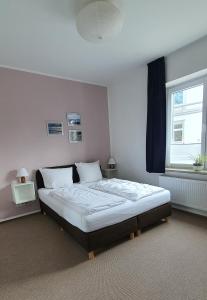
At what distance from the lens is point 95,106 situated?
423 centimetres

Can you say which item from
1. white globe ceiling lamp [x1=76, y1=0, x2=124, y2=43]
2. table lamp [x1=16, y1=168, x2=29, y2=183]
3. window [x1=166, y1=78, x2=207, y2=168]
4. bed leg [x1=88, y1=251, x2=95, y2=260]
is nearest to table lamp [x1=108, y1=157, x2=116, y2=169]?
window [x1=166, y1=78, x2=207, y2=168]

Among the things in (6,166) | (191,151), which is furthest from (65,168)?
(191,151)

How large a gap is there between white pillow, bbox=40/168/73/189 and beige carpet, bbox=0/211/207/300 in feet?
2.99

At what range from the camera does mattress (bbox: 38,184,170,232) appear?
1930mm

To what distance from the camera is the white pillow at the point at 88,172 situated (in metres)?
3.65

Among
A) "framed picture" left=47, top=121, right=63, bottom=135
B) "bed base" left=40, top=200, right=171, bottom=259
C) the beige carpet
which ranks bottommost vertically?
the beige carpet

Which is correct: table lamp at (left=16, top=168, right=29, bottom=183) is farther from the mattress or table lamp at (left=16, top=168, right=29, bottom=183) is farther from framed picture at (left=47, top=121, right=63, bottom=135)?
framed picture at (left=47, top=121, right=63, bottom=135)

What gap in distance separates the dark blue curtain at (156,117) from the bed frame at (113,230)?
35.9 inches

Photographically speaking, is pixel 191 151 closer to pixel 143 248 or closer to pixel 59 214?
pixel 143 248

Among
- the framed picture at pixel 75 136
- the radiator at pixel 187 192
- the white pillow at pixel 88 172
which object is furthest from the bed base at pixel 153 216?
the framed picture at pixel 75 136

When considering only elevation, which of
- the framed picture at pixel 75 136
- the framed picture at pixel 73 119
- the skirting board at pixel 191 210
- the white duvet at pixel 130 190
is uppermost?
the framed picture at pixel 73 119

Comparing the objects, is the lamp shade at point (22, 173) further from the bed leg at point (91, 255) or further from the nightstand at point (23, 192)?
the bed leg at point (91, 255)

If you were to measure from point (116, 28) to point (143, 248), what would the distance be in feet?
8.20

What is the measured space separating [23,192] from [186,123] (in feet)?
10.6
